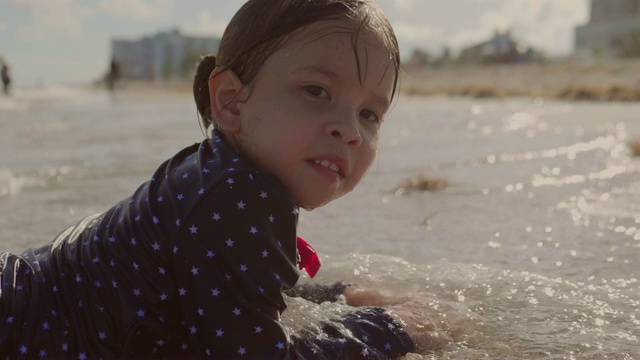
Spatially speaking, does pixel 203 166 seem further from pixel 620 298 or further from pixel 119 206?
pixel 620 298

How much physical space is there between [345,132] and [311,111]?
78 millimetres

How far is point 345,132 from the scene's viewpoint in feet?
4.79

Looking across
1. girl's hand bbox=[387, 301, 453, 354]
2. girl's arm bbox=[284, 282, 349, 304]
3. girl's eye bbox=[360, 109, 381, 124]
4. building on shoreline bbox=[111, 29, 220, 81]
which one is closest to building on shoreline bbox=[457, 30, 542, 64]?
girl's arm bbox=[284, 282, 349, 304]

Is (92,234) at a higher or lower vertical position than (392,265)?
lower

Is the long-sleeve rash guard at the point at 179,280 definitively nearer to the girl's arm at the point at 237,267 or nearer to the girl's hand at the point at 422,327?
the girl's arm at the point at 237,267

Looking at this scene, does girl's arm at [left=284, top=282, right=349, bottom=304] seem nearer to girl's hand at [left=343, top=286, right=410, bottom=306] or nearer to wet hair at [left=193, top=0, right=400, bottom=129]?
girl's hand at [left=343, top=286, right=410, bottom=306]

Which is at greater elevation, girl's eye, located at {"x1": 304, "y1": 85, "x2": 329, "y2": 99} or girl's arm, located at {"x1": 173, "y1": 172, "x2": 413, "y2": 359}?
girl's eye, located at {"x1": 304, "y1": 85, "x2": 329, "y2": 99}

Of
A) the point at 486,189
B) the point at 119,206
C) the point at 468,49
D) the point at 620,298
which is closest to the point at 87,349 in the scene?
the point at 119,206

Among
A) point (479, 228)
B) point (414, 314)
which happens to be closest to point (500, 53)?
point (479, 228)

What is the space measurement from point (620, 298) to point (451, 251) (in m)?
0.64

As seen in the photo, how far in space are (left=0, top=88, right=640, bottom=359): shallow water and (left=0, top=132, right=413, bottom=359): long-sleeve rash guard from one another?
33 centimetres

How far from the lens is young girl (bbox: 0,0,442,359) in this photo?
135cm

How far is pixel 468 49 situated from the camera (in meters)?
63.6

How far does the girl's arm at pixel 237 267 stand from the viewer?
1.34 meters
